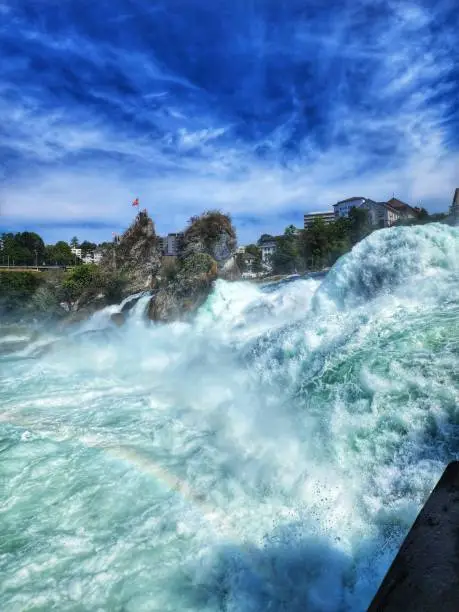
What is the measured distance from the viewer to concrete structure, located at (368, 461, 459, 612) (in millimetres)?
1936

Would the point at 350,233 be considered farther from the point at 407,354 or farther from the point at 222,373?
the point at 407,354

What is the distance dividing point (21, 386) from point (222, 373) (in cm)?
744

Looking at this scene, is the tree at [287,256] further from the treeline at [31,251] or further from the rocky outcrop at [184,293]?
the treeline at [31,251]

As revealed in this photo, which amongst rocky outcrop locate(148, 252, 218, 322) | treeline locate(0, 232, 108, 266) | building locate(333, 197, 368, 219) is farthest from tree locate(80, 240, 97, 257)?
rocky outcrop locate(148, 252, 218, 322)

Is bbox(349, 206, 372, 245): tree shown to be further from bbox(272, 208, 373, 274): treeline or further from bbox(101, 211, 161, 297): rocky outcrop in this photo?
bbox(101, 211, 161, 297): rocky outcrop

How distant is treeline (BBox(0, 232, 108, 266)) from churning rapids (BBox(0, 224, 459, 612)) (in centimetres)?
8955

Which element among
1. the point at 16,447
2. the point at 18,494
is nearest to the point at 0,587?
the point at 18,494

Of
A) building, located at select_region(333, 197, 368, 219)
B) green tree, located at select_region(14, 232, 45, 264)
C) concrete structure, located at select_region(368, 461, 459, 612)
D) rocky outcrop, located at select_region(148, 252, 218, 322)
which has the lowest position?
concrete structure, located at select_region(368, 461, 459, 612)

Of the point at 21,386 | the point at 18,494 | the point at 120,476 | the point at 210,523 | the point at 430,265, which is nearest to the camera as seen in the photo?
the point at 210,523

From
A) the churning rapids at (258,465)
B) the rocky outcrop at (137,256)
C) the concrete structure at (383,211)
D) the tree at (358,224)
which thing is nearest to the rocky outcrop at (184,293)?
the churning rapids at (258,465)

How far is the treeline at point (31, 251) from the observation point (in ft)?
307

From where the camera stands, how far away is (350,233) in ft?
171

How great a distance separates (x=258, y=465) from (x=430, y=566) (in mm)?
5346

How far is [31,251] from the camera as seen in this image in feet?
329
